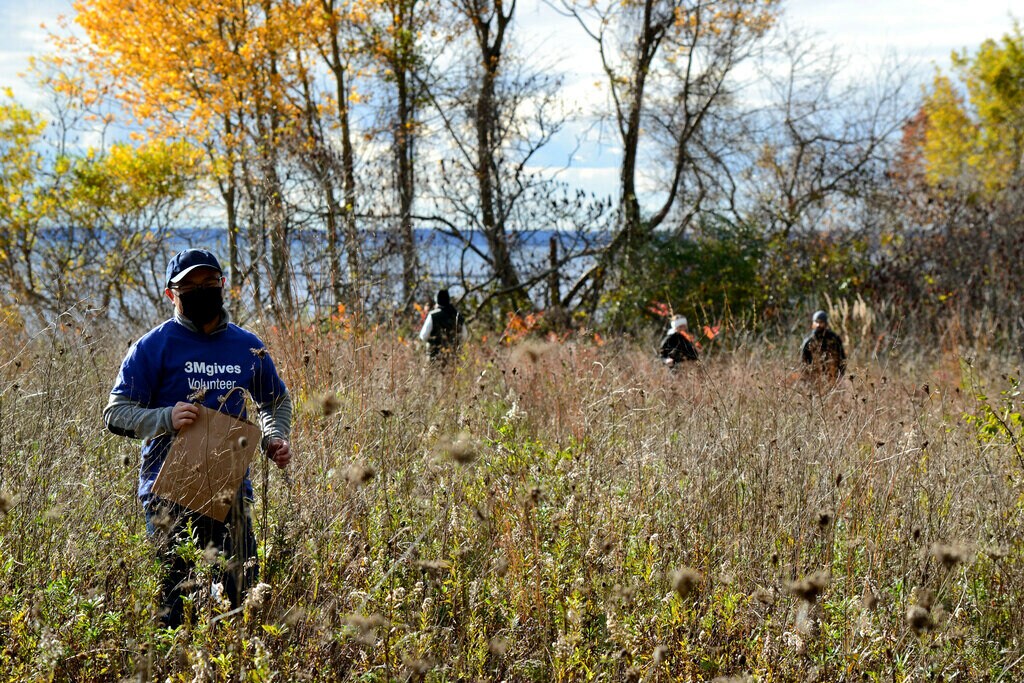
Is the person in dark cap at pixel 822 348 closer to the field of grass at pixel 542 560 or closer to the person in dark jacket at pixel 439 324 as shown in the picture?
the person in dark jacket at pixel 439 324

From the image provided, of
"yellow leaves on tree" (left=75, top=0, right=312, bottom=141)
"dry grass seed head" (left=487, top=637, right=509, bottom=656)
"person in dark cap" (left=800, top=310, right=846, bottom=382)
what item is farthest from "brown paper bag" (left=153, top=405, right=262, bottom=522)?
"yellow leaves on tree" (left=75, top=0, right=312, bottom=141)

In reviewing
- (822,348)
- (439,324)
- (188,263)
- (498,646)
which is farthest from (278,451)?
(822,348)

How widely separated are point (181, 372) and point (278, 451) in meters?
0.48

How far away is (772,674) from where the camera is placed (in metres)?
2.78

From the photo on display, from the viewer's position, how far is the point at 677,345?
32.2ft

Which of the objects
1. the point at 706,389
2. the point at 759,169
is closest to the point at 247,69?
the point at 759,169

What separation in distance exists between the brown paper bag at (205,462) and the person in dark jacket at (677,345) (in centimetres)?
695

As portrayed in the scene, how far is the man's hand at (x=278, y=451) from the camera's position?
3326mm

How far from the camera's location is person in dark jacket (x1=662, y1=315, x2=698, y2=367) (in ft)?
31.8

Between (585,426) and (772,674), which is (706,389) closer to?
(585,426)

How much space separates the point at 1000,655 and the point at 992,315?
1197cm

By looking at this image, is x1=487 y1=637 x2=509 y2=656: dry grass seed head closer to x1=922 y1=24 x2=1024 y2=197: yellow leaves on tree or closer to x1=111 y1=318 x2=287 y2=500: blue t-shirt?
x1=111 y1=318 x2=287 y2=500: blue t-shirt

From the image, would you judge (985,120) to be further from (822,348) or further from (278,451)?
(278,451)

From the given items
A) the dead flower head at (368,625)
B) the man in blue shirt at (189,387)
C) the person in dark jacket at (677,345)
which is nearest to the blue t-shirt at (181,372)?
the man in blue shirt at (189,387)
